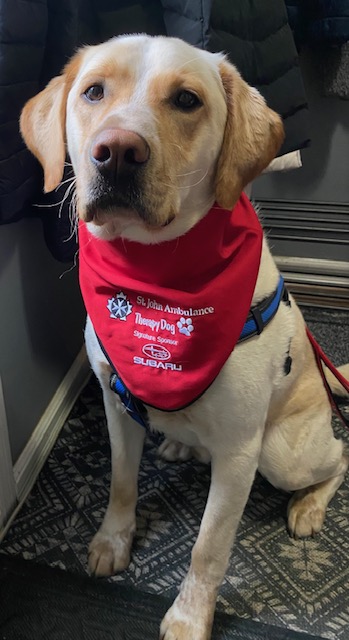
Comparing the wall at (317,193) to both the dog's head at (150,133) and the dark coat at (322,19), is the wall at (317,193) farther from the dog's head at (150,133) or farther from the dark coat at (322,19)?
the dog's head at (150,133)

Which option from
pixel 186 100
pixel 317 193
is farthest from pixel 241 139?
pixel 317 193

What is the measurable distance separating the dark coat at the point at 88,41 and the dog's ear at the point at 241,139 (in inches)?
10.4

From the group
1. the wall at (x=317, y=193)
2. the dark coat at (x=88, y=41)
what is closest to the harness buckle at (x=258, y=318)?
the dark coat at (x=88, y=41)

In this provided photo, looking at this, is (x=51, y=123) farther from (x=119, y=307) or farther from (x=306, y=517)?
(x=306, y=517)

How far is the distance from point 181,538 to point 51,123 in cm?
103

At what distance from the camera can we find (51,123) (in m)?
1.14

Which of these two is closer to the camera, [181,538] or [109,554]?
[109,554]

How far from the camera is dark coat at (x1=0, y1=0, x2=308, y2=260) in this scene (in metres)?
1.22

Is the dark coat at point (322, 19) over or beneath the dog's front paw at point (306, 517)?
over

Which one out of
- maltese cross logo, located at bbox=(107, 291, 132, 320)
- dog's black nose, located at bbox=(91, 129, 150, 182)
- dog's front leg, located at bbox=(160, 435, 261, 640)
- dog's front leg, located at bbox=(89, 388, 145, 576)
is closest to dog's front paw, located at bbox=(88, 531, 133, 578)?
dog's front leg, located at bbox=(89, 388, 145, 576)

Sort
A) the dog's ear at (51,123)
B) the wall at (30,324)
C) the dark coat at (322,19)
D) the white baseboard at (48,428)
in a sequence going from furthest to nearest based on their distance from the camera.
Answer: the dark coat at (322,19), the white baseboard at (48,428), the wall at (30,324), the dog's ear at (51,123)

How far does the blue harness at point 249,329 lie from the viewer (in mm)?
1205

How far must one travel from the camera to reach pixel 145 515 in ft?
5.47

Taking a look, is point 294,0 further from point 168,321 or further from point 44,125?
point 168,321
